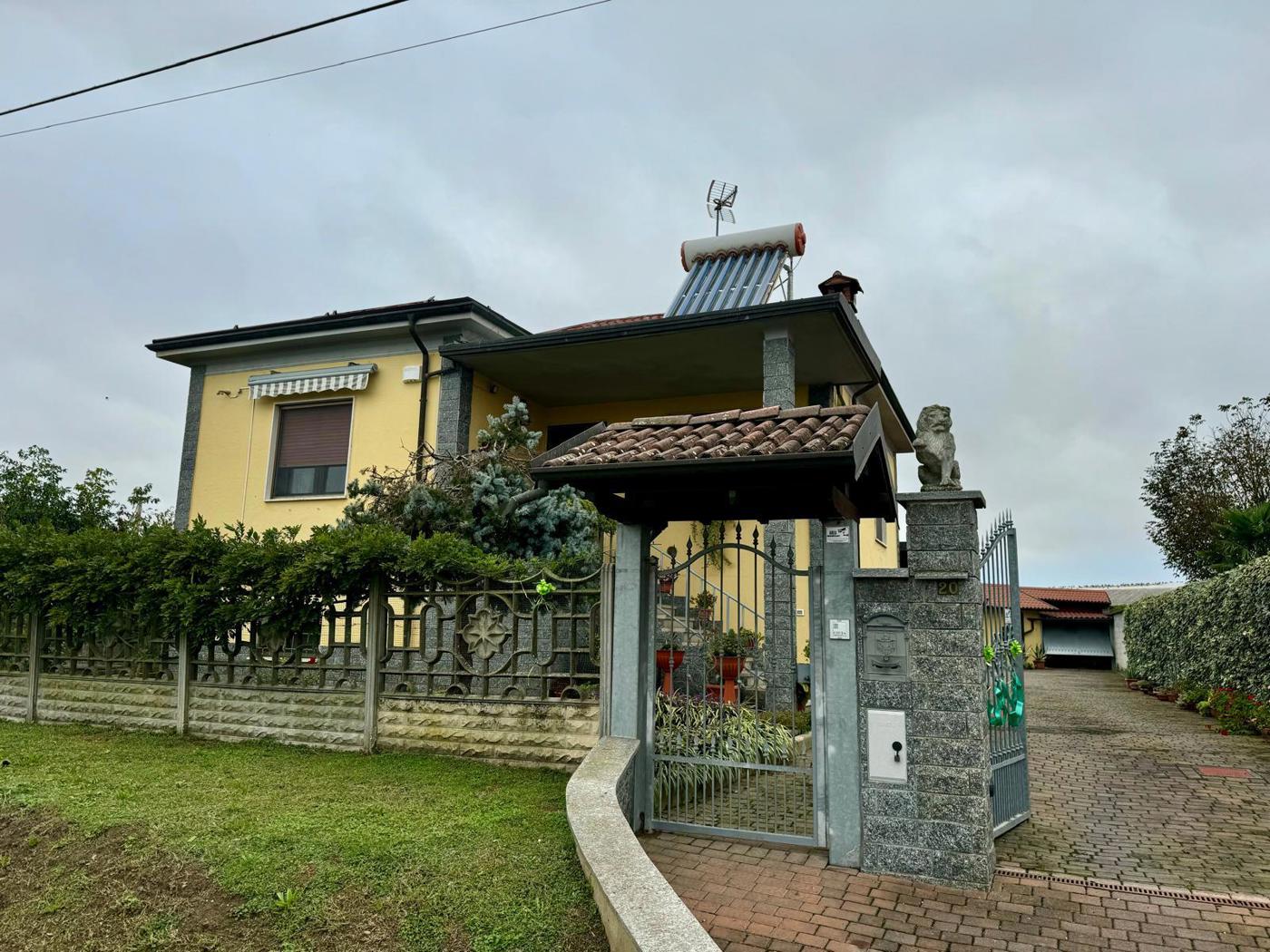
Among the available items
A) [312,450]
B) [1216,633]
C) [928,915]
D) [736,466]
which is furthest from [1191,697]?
[312,450]

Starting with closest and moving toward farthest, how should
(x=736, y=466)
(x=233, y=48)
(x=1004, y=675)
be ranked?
(x=736, y=466) → (x=1004, y=675) → (x=233, y=48)

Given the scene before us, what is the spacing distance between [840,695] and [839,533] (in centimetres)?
100

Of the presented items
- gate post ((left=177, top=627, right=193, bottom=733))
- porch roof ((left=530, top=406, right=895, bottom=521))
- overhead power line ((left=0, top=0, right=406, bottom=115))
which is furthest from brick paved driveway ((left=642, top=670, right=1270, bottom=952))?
overhead power line ((left=0, top=0, right=406, bottom=115))

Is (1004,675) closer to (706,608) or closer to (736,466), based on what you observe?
(706,608)

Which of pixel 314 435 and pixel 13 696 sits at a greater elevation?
pixel 314 435

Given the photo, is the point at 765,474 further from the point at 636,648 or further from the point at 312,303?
the point at 312,303

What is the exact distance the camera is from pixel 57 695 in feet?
28.3

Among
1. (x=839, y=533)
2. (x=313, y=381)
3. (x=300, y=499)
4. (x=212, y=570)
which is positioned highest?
(x=313, y=381)

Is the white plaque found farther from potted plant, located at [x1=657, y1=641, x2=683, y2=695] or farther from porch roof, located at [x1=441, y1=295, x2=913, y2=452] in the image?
porch roof, located at [x1=441, y1=295, x2=913, y2=452]

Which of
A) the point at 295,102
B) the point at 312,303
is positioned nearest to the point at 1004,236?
the point at 295,102

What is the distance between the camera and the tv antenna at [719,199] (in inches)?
550

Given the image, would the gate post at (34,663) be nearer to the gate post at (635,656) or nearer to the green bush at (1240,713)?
the gate post at (635,656)

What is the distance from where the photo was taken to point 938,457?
5074mm

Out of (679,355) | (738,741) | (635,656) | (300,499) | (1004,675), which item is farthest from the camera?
(300,499)
